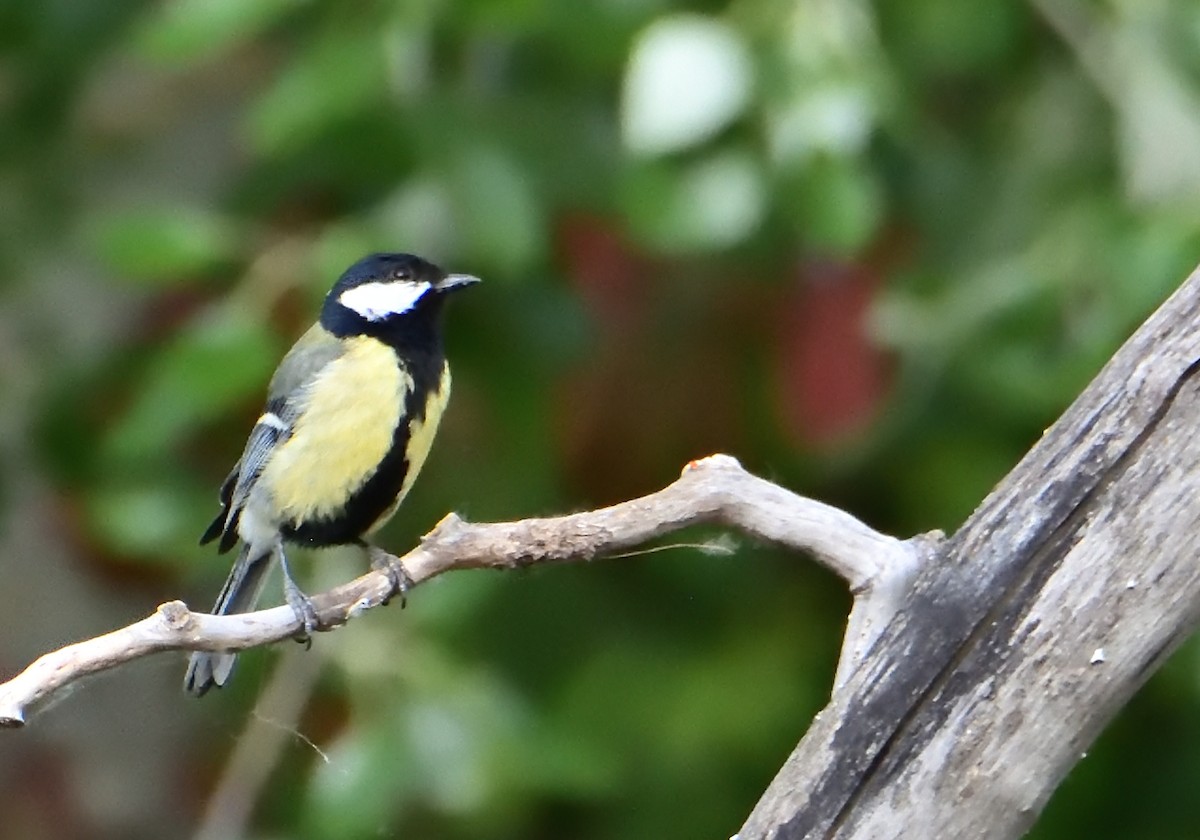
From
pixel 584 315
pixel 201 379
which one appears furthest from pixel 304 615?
pixel 584 315

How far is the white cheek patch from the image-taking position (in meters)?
1.75

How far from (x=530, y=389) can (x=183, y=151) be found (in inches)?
36.0

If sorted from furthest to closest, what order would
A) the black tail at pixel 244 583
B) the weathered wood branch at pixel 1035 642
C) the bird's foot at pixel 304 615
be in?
1. the black tail at pixel 244 583
2. the bird's foot at pixel 304 615
3. the weathered wood branch at pixel 1035 642

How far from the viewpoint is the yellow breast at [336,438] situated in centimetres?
162

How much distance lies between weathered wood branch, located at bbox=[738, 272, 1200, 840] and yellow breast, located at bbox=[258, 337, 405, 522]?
0.60 metres

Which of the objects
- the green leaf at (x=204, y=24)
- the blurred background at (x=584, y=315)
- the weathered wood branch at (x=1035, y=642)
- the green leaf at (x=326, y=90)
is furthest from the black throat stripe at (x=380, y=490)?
the weathered wood branch at (x=1035, y=642)

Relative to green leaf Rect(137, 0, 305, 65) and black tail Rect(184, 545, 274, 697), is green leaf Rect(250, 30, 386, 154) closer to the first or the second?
green leaf Rect(137, 0, 305, 65)

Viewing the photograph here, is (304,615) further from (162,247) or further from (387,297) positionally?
(162,247)

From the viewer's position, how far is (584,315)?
214cm

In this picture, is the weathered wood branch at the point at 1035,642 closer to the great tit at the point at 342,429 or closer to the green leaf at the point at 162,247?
the great tit at the point at 342,429

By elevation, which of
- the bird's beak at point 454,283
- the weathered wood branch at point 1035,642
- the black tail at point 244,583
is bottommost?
the weathered wood branch at point 1035,642

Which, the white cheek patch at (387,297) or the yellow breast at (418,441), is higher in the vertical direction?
the white cheek patch at (387,297)

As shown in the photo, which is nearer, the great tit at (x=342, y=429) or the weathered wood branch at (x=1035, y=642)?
the weathered wood branch at (x=1035, y=642)

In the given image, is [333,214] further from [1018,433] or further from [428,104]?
[1018,433]
